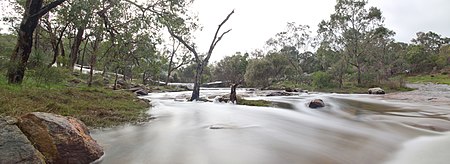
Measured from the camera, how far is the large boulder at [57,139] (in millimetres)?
3969

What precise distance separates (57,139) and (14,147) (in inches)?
28.7

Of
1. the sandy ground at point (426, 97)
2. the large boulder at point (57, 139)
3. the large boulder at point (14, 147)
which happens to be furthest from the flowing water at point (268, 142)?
the sandy ground at point (426, 97)

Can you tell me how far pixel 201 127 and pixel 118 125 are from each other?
2140 millimetres

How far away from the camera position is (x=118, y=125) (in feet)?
24.5

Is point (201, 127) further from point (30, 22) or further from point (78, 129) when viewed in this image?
point (30, 22)

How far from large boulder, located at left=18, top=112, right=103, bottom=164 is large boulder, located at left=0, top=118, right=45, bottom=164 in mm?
304

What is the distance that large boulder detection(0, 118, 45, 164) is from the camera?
11.0 ft

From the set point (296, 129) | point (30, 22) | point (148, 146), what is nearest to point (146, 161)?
point (148, 146)

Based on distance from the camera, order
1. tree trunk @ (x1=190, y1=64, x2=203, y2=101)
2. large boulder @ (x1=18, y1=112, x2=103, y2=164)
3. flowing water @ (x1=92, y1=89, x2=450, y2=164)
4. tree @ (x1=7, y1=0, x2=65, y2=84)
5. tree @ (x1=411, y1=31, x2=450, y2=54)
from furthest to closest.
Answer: tree @ (x1=411, y1=31, x2=450, y2=54), tree trunk @ (x1=190, y1=64, x2=203, y2=101), tree @ (x1=7, y1=0, x2=65, y2=84), flowing water @ (x1=92, y1=89, x2=450, y2=164), large boulder @ (x1=18, y1=112, x2=103, y2=164)

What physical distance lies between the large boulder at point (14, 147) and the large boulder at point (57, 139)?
1.00ft

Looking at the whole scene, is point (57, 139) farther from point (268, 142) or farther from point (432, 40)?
point (432, 40)

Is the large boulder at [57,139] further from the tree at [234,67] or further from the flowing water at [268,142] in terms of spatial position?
the tree at [234,67]

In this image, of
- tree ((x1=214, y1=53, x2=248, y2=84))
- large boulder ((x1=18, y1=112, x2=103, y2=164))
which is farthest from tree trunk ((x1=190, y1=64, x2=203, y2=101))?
tree ((x1=214, y1=53, x2=248, y2=84))

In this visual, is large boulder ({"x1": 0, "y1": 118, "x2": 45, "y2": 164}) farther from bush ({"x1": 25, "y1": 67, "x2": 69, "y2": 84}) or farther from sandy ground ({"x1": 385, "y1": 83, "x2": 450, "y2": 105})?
sandy ground ({"x1": 385, "y1": 83, "x2": 450, "y2": 105})
